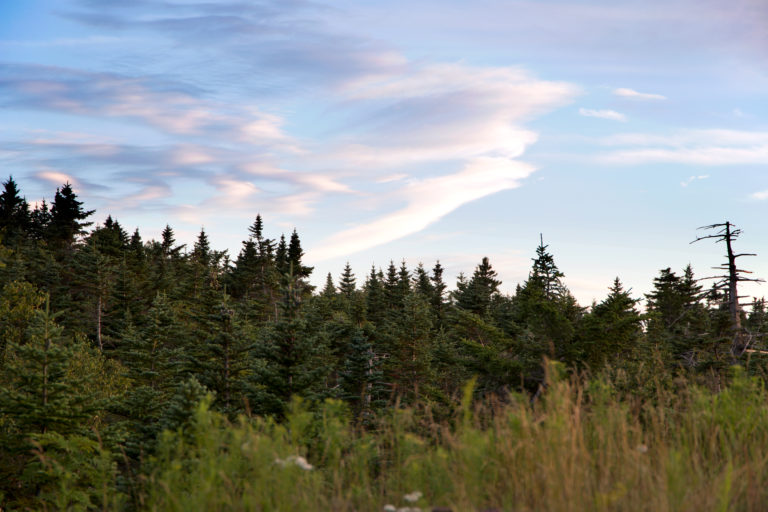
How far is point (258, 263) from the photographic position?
86312 millimetres

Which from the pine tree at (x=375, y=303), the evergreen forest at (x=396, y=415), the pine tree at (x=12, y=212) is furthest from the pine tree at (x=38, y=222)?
the pine tree at (x=375, y=303)

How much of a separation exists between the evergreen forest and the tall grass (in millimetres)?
26

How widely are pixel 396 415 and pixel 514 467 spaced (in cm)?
130

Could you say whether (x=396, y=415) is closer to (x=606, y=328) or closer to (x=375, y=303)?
(x=606, y=328)

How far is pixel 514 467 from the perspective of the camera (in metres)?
4.87

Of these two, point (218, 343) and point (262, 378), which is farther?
point (218, 343)

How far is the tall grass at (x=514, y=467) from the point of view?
176 inches

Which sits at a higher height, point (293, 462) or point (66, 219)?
point (66, 219)

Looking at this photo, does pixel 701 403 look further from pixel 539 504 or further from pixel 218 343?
pixel 218 343

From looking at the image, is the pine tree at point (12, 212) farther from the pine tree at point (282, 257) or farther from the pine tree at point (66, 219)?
the pine tree at point (282, 257)

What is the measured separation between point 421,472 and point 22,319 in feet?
183

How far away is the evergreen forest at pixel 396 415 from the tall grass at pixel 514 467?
3 centimetres

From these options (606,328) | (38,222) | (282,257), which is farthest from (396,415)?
(38,222)

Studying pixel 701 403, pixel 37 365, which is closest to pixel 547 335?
pixel 701 403
